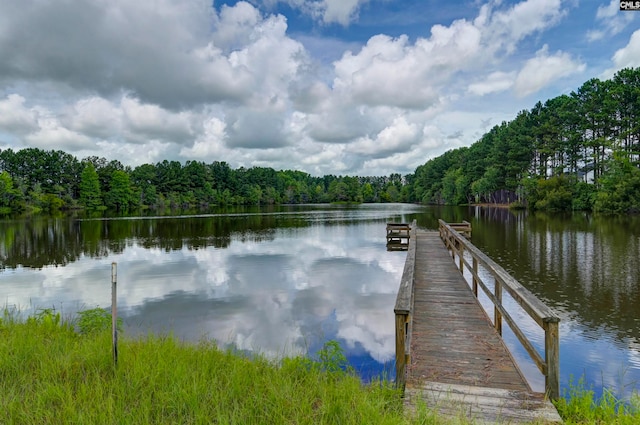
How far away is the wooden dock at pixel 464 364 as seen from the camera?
147 inches

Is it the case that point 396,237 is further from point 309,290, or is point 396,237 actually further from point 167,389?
point 167,389

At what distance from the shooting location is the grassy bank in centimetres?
329

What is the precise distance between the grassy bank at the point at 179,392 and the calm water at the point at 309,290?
6.48 feet

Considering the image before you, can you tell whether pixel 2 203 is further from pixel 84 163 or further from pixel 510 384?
pixel 510 384

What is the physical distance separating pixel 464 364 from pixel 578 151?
184ft

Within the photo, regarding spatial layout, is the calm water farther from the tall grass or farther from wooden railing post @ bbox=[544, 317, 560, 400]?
wooden railing post @ bbox=[544, 317, 560, 400]

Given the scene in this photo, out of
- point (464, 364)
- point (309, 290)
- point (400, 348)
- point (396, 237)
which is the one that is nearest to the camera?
point (400, 348)

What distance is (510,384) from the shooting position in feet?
14.4

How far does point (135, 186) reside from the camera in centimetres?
8362

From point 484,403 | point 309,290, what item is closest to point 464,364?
point 484,403

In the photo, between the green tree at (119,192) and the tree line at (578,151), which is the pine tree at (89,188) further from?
the tree line at (578,151)


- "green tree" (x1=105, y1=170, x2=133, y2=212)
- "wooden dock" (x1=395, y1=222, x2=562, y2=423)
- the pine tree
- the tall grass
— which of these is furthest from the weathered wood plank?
"green tree" (x1=105, y1=170, x2=133, y2=212)

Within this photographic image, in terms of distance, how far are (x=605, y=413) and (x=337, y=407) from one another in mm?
2648

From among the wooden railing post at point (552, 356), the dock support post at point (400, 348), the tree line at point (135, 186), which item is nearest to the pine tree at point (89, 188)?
the tree line at point (135, 186)
